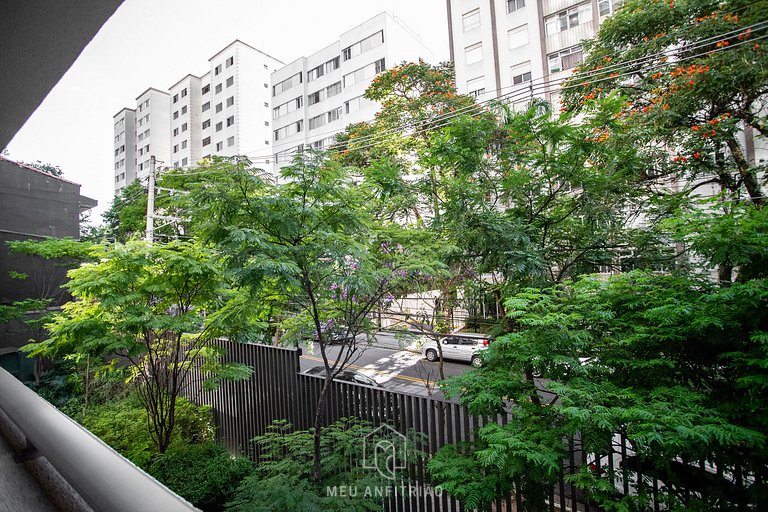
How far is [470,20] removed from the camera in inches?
642

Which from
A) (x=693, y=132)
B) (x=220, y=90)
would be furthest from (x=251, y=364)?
(x=220, y=90)

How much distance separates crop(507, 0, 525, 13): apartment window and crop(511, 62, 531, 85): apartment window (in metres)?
2.27

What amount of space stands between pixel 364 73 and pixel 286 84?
288 inches

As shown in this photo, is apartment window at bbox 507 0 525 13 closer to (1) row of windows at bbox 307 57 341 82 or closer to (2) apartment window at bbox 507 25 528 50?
(2) apartment window at bbox 507 25 528 50

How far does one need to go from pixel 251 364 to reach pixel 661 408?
4776 millimetres

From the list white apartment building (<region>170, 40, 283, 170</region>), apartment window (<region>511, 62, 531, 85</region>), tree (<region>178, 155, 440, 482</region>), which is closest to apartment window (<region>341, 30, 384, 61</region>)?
white apartment building (<region>170, 40, 283, 170</region>)

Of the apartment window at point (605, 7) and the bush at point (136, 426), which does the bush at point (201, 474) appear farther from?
the apartment window at point (605, 7)

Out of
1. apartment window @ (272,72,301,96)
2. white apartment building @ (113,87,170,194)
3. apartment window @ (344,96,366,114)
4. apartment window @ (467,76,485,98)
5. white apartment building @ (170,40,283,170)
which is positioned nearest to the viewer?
apartment window @ (467,76,485,98)

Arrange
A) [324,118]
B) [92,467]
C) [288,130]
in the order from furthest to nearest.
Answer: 1. [288,130]
2. [324,118]
3. [92,467]

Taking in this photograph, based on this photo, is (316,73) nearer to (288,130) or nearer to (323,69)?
(323,69)

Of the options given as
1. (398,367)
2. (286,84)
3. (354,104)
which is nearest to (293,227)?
(398,367)

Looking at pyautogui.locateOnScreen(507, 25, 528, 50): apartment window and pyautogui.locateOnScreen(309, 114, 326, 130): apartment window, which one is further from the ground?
pyautogui.locateOnScreen(309, 114, 326, 130): apartment window

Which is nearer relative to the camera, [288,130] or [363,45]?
[363,45]

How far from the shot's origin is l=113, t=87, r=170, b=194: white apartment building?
72.1ft
